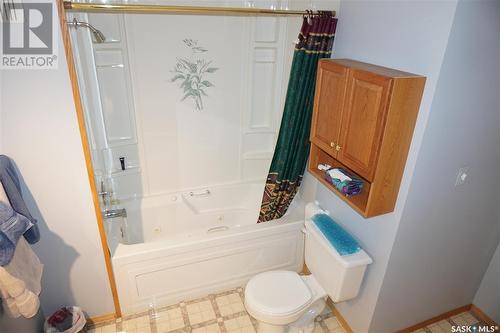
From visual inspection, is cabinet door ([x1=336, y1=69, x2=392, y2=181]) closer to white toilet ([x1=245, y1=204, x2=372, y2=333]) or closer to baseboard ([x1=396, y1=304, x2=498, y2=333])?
white toilet ([x1=245, y1=204, x2=372, y2=333])

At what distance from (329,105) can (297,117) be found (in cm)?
35

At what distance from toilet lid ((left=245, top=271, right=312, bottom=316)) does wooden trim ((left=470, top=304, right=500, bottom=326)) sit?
4.43 feet

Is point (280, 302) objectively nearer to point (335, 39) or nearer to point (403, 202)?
point (403, 202)

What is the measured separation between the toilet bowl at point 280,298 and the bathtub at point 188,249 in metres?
0.34

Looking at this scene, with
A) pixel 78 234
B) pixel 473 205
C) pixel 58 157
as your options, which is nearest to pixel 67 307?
pixel 78 234

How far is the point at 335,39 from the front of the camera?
199 cm

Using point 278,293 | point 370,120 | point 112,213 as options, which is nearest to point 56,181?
point 112,213

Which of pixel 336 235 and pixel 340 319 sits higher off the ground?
pixel 336 235

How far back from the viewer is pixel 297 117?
212 cm

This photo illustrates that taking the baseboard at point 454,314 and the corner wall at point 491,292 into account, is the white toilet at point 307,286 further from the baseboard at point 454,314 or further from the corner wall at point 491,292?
the corner wall at point 491,292

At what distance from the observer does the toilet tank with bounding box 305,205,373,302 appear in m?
1.86

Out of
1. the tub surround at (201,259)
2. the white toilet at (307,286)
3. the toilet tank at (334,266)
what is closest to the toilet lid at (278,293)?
the white toilet at (307,286)

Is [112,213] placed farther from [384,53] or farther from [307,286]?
[384,53]

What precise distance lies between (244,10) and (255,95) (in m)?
0.95
